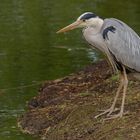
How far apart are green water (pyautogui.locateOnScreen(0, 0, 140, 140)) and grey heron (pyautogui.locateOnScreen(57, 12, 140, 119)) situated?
5.42 feet

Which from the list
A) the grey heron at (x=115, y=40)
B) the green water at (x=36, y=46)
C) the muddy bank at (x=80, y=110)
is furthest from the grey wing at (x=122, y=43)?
the green water at (x=36, y=46)

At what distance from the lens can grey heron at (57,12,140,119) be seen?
880 cm

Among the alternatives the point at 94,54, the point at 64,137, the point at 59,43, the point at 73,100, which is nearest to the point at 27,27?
the point at 59,43

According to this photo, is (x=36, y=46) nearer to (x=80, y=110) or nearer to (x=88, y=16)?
(x=80, y=110)

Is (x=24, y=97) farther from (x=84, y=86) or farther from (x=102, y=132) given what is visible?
(x=102, y=132)

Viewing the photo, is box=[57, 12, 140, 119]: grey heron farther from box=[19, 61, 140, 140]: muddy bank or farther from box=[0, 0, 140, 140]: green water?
box=[0, 0, 140, 140]: green water

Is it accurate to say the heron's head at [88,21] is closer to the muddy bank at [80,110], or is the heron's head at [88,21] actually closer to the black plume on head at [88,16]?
the black plume on head at [88,16]

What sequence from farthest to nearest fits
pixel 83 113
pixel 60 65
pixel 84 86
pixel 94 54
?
1. pixel 94 54
2. pixel 60 65
3. pixel 84 86
4. pixel 83 113

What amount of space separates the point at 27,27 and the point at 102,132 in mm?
9323

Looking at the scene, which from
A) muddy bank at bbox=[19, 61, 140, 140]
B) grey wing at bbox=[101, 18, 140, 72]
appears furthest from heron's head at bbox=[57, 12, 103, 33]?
muddy bank at bbox=[19, 61, 140, 140]

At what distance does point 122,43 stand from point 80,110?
1300 millimetres

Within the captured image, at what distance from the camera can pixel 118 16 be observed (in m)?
19.5

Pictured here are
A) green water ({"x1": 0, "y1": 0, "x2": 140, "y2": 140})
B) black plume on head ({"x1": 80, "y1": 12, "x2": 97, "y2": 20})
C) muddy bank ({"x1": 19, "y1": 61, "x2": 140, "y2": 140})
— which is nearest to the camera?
muddy bank ({"x1": 19, "y1": 61, "x2": 140, "y2": 140})

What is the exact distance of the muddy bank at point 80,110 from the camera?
874cm
